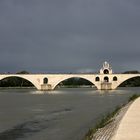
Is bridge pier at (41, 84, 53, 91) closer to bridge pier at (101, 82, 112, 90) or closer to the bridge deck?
bridge pier at (101, 82, 112, 90)

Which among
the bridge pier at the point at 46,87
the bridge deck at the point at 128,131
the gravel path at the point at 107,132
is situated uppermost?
the bridge pier at the point at 46,87

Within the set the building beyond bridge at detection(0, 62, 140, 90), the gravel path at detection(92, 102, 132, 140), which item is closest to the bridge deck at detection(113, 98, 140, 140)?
the gravel path at detection(92, 102, 132, 140)

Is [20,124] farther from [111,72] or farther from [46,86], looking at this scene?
[111,72]

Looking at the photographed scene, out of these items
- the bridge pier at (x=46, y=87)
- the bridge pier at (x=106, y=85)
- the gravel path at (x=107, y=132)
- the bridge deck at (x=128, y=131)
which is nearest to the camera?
the bridge deck at (x=128, y=131)

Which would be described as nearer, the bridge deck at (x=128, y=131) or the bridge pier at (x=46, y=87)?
the bridge deck at (x=128, y=131)

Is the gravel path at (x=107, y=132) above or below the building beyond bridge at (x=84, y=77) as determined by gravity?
below

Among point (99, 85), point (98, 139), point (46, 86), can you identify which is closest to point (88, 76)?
point (99, 85)

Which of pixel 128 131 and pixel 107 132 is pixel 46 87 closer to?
pixel 107 132

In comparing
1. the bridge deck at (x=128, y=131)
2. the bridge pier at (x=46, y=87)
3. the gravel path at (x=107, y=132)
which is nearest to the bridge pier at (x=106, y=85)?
the bridge pier at (x=46, y=87)

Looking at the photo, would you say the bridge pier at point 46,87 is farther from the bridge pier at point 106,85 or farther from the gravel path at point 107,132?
the gravel path at point 107,132

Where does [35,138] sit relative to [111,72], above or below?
below

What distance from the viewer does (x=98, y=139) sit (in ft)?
65.1

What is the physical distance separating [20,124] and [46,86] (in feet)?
364

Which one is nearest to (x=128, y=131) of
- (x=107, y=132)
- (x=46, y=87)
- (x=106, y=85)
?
(x=107, y=132)
